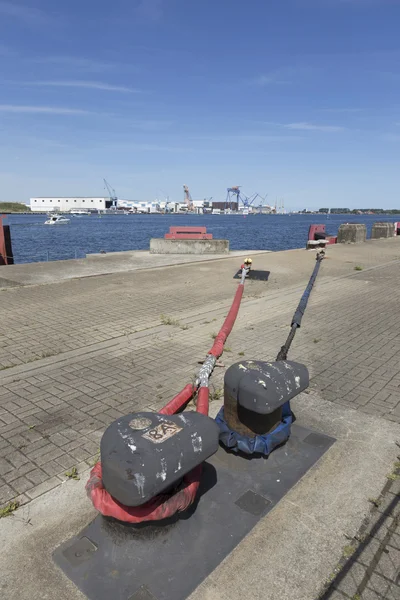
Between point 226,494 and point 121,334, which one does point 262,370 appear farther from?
point 121,334

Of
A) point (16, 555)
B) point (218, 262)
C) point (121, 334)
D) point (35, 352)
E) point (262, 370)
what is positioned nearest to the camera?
point (16, 555)

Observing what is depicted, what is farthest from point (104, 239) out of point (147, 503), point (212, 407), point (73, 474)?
point (147, 503)

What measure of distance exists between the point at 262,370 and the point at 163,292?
7692mm

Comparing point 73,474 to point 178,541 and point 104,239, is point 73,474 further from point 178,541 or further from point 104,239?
point 104,239

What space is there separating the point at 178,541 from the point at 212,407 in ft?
6.73

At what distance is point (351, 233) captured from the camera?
2486 centimetres

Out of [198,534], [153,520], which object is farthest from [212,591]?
[153,520]

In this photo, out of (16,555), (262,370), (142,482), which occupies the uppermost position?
(262,370)

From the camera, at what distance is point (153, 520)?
2.80m

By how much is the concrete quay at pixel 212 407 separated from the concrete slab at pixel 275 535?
0.01 metres

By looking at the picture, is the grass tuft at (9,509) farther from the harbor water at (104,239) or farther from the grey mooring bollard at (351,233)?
the grey mooring bollard at (351,233)

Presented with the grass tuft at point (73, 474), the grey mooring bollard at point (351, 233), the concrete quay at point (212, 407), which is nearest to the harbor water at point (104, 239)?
the concrete quay at point (212, 407)

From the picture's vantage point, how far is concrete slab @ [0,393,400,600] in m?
2.46

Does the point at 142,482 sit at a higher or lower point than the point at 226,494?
higher
